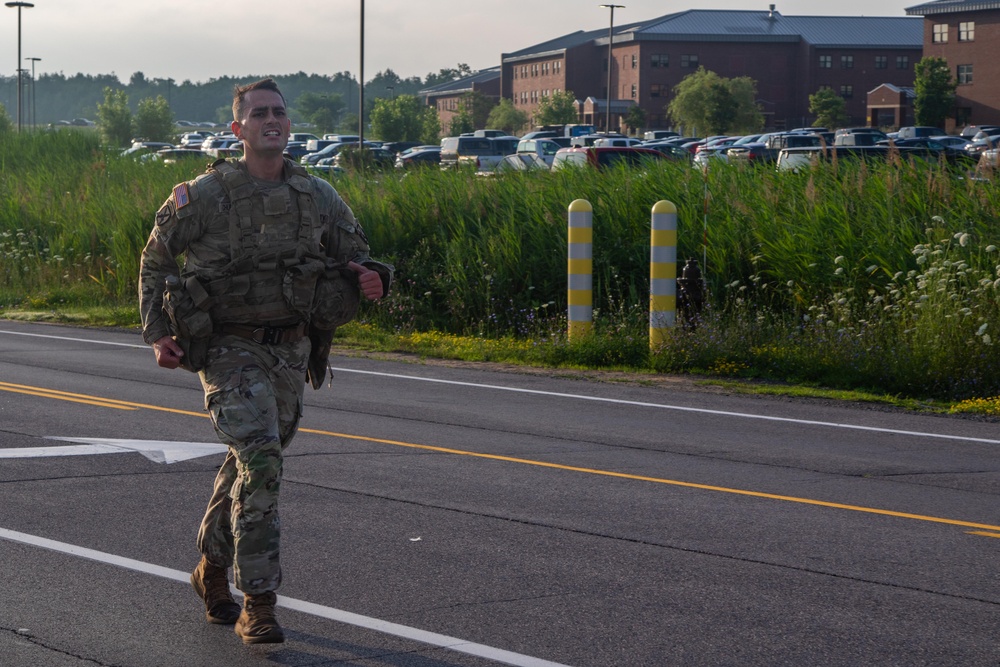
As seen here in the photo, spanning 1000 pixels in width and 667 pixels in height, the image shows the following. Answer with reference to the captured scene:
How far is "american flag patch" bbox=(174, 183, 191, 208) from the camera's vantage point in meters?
5.30

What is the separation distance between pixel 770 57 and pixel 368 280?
116 meters

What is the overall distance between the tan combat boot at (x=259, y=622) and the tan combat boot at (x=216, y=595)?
0.75ft

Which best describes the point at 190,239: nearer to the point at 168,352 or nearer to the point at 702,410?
the point at 168,352

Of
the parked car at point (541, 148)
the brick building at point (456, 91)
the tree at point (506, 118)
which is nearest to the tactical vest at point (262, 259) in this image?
the parked car at point (541, 148)

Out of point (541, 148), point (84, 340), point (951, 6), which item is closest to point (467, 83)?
point (951, 6)

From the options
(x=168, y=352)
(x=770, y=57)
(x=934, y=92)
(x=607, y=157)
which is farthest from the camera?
(x=770, y=57)

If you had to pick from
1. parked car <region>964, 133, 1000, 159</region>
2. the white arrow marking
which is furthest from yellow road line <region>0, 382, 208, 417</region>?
parked car <region>964, 133, 1000, 159</region>

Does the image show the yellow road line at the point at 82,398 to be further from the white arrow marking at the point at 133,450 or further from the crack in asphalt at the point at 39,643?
the crack in asphalt at the point at 39,643

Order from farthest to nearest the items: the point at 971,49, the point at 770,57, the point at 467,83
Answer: the point at 467,83 < the point at 770,57 < the point at 971,49

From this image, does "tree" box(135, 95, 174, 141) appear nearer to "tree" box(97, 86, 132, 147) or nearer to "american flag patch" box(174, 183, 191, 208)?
"tree" box(97, 86, 132, 147)

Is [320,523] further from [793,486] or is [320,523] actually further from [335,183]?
[335,183]

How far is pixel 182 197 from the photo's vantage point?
17.4ft

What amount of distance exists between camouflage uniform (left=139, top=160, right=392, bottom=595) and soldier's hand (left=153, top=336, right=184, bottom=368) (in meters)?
0.05

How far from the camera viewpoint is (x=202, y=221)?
535 cm
